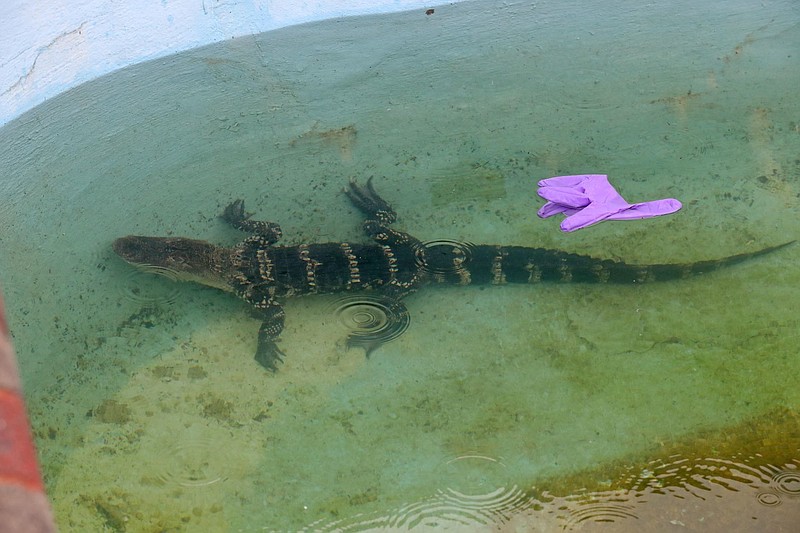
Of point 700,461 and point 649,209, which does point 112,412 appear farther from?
point 649,209

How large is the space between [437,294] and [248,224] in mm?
1262

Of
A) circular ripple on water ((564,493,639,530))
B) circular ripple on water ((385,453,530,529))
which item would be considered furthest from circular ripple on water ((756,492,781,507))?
circular ripple on water ((385,453,530,529))

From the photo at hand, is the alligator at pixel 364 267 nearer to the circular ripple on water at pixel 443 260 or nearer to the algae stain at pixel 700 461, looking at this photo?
the circular ripple on water at pixel 443 260

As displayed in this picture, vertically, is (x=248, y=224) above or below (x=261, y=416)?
above


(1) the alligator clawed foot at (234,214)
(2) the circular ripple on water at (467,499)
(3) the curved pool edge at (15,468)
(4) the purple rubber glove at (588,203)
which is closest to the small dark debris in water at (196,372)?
(1) the alligator clawed foot at (234,214)

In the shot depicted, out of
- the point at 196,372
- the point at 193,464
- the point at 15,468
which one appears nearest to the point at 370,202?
the point at 196,372

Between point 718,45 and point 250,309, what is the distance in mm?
4143

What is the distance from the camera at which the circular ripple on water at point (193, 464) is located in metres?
3.41

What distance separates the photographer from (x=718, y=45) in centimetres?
538

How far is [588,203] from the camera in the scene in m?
4.36

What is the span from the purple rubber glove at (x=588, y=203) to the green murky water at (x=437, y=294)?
0.08 metres

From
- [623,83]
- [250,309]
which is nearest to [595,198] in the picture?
[623,83]

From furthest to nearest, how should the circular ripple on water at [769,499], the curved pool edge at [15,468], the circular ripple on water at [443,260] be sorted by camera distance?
the circular ripple on water at [443,260] → the circular ripple on water at [769,499] → the curved pool edge at [15,468]

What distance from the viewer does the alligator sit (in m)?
4.01
